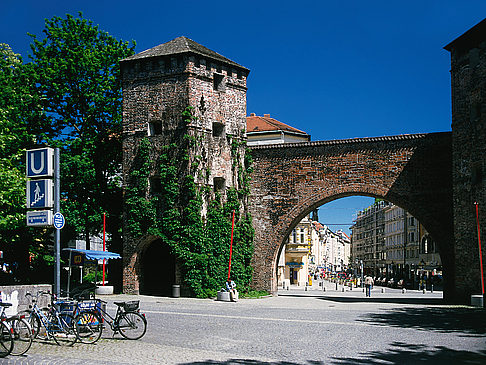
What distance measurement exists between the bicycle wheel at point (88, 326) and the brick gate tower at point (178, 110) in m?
16.3

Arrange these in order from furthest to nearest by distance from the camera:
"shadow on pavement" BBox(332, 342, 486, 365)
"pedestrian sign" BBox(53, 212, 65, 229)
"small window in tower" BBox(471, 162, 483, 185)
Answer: "small window in tower" BBox(471, 162, 483, 185), "pedestrian sign" BBox(53, 212, 65, 229), "shadow on pavement" BBox(332, 342, 486, 365)

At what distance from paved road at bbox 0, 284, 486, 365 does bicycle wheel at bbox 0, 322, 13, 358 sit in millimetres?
355

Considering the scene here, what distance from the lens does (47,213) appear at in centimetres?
1393

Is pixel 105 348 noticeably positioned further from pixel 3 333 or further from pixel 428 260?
pixel 428 260

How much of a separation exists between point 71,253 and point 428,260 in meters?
61.5

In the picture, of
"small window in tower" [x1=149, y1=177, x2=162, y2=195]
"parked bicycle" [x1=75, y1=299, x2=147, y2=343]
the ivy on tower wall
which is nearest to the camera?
"parked bicycle" [x1=75, y1=299, x2=147, y2=343]

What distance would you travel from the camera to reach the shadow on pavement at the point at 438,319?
15828 mm

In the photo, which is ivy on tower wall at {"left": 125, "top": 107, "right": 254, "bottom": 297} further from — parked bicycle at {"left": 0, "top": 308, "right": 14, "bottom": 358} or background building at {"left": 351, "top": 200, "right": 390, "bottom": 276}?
background building at {"left": 351, "top": 200, "right": 390, "bottom": 276}

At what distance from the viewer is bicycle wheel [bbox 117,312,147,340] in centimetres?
1283

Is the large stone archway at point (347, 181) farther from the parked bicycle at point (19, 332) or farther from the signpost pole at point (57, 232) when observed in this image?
the parked bicycle at point (19, 332)

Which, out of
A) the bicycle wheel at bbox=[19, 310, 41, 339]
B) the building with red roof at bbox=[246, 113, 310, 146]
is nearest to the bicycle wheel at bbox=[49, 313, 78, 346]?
the bicycle wheel at bbox=[19, 310, 41, 339]

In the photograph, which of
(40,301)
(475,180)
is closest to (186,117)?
(475,180)

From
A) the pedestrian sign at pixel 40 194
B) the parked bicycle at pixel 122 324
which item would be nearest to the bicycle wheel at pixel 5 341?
the parked bicycle at pixel 122 324

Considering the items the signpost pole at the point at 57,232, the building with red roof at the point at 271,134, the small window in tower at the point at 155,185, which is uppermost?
the building with red roof at the point at 271,134
